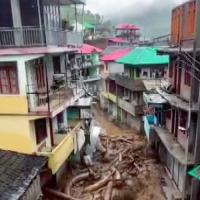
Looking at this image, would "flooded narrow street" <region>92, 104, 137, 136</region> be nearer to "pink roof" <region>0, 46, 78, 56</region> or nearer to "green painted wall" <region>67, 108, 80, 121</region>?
"green painted wall" <region>67, 108, 80, 121</region>

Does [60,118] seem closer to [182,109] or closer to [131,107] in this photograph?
[182,109]

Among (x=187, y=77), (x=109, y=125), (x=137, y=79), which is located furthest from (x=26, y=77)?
(x=109, y=125)

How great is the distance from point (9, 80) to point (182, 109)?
10.1 metres

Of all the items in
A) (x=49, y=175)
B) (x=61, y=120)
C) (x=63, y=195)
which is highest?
(x=61, y=120)

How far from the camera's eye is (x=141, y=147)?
2738 cm

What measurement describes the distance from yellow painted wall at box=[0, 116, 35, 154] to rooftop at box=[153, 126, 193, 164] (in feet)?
28.4

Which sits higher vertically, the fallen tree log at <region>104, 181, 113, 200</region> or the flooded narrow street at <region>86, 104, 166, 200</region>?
the fallen tree log at <region>104, 181, 113, 200</region>

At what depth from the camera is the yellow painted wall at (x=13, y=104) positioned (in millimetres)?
15805

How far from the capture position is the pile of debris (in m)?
18.7

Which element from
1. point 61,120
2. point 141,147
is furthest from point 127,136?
point 61,120

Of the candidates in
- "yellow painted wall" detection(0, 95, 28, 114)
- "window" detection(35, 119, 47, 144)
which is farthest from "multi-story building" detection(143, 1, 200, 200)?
"yellow painted wall" detection(0, 95, 28, 114)

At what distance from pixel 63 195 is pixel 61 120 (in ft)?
21.9

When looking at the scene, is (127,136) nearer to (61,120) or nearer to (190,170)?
(61,120)

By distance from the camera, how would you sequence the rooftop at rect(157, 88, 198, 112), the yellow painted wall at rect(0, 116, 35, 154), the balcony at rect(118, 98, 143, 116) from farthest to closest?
the balcony at rect(118, 98, 143, 116)
the yellow painted wall at rect(0, 116, 35, 154)
the rooftop at rect(157, 88, 198, 112)
